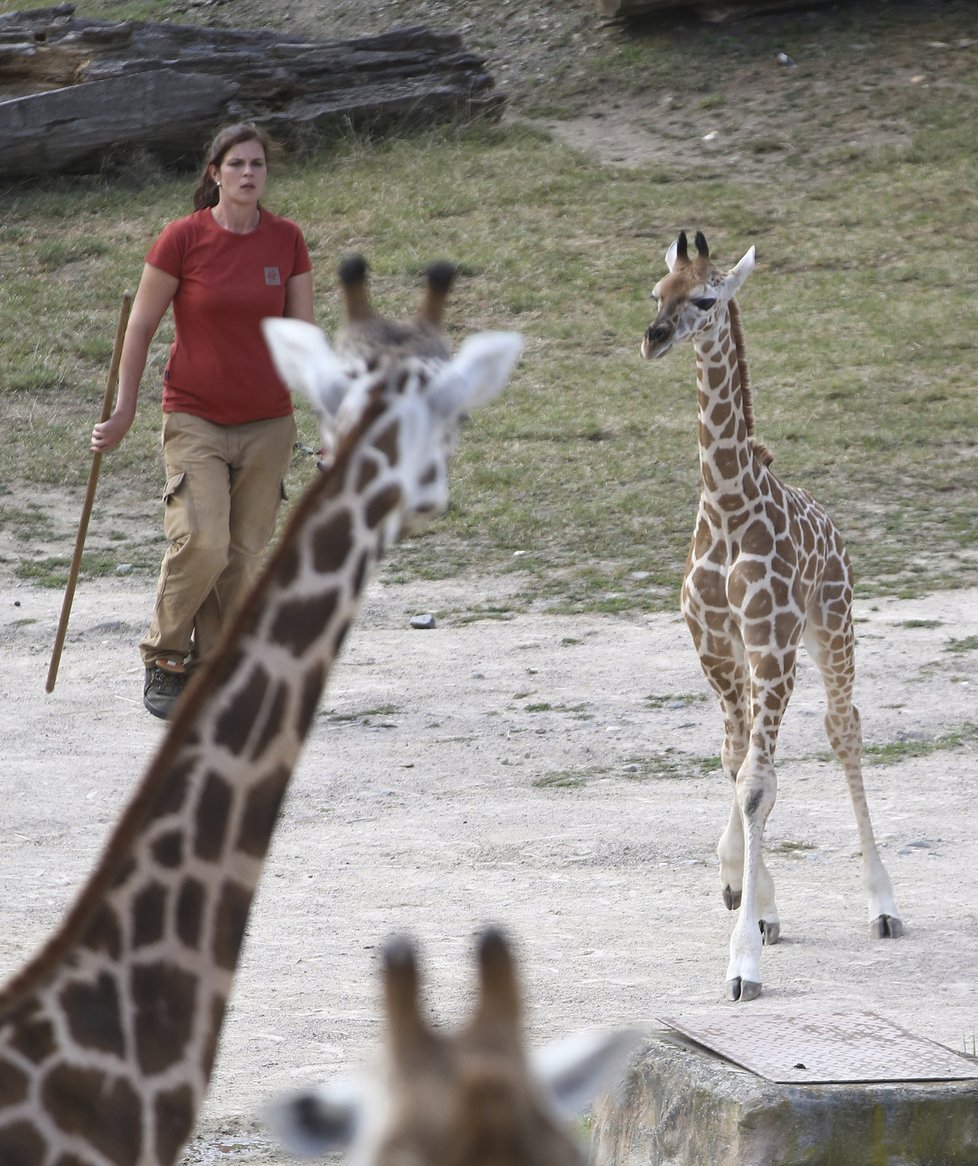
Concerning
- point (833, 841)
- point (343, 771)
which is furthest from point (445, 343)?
point (343, 771)

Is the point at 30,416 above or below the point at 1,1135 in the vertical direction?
above

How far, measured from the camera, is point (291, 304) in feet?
21.1

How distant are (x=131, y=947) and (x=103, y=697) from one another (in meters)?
6.58

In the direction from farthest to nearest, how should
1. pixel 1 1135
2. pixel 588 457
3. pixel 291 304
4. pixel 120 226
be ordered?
pixel 120 226 → pixel 588 457 → pixel 291 304 → pixel 1 1135

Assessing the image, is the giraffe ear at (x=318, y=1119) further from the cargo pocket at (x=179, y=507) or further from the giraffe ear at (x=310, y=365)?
the cargo pocket at (x=179, y=507)

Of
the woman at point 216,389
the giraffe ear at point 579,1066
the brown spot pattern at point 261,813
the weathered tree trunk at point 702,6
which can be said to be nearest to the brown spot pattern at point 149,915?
the brown spot pattern at point 261,813

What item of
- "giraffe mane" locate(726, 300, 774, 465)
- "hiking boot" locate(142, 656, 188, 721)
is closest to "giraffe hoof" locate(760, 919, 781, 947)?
"giraffe mane" locate(726, 300, 774, 465)

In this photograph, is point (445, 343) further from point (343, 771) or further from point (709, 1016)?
point (343, 771)

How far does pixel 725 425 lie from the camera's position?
6.11 metres

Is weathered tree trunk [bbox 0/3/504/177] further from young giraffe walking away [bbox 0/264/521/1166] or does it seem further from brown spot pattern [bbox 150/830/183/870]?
brown spot pattern [bbox 150/830/183/870]

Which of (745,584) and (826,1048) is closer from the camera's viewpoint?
(826,1048)

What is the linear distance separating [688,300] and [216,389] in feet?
5.76

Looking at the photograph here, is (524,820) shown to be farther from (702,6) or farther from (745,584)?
(702,6)

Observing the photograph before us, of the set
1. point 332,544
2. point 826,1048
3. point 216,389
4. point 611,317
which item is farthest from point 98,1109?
point 611,317
